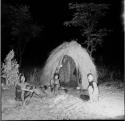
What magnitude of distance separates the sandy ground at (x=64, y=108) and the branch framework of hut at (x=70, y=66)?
1.59 metres

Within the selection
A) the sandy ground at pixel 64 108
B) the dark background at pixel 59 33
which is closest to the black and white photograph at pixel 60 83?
the sandy ground at pixel 64 108

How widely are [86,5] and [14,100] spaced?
8.91 m

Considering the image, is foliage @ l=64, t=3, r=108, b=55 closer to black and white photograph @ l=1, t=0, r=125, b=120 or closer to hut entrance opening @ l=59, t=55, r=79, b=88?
black and white photograph @ l=1, t=0, r=125, b=120

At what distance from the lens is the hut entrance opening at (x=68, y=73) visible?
11.8m

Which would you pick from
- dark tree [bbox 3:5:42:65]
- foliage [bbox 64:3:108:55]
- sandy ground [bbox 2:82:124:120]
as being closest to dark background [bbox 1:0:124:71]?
dark tree [bbox 3:5:42:65]

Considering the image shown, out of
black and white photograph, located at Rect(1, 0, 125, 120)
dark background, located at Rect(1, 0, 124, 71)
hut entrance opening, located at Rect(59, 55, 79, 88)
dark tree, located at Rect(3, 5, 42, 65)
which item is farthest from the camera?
dark background, located at Rect(1, 0, 124, 71)

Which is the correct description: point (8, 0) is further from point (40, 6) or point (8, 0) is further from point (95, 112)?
point (95, 112)

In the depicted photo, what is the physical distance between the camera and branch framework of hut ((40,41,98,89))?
11.4 m

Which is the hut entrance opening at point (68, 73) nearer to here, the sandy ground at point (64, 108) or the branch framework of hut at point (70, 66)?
the branch framework of hut at point (70, 66)

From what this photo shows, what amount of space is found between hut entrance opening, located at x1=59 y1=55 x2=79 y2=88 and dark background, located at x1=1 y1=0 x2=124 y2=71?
1079cm

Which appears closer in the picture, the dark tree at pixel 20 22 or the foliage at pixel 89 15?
the foliage at pixel 89 15

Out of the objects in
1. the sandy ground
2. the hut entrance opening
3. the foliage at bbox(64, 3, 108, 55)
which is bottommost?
the sandy ground

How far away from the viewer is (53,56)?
1191cm

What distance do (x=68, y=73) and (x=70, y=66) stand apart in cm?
36
